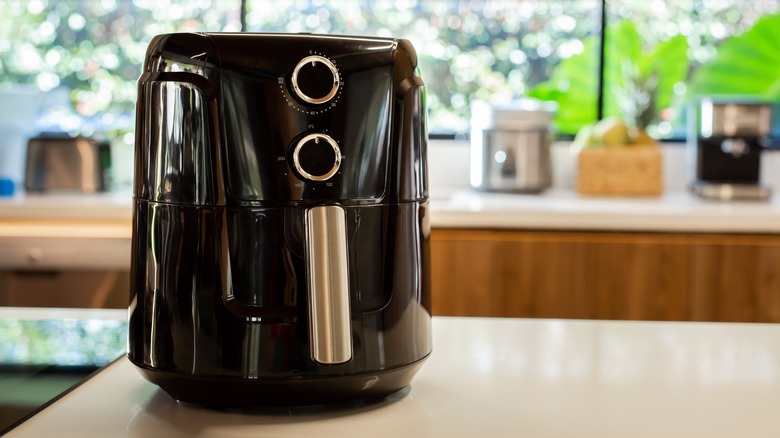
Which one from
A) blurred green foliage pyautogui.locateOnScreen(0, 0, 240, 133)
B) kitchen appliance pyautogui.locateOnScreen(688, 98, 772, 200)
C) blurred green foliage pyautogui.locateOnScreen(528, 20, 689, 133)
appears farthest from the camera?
blurred green foliage pyautogui.locateOnScreen(0, 0, 240, 133)

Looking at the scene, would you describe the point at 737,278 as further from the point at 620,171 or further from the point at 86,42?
the point at 86,42

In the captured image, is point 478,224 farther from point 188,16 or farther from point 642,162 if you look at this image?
point 188,16

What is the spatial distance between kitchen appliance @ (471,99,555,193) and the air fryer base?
6.55ft

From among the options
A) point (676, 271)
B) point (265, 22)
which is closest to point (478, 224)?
point (676, 271)

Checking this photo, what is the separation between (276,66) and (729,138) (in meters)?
2.19

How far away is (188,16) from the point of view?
3053mm

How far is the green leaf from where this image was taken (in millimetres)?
2924

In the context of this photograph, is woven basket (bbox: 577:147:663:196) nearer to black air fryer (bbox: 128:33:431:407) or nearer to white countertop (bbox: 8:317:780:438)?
white countertop (bbox: 8:317:780:438)

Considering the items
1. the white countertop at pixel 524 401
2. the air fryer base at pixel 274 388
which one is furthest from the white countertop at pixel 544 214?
the air fryer base at pixel 274 388

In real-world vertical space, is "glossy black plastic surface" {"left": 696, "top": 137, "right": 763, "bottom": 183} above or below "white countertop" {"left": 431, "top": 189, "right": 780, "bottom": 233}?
above

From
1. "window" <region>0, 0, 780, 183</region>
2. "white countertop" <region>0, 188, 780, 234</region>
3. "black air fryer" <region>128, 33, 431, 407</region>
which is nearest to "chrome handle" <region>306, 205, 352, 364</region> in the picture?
"black air fryer" <region>128, 33, 431, 407</region>

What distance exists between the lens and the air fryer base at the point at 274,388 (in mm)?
543

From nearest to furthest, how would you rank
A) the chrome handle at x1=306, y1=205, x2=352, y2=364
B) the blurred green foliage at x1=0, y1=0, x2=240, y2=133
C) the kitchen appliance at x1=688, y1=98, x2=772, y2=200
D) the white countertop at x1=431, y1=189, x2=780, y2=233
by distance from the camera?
the chrome handle at x1=306, y1=205, x2=352, y2=364 < the white countertop at x1=431, y1=189, x2=780, y2=233 < the kitchen appliance at x1=688, y1=98, x2=772, y2=200 < the blurred green foliage at x1=0, y1=0, x2=240, y2=133

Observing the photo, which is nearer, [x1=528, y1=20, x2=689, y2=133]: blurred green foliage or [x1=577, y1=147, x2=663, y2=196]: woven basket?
[x1=577, y1=147, x2=663, y2=196]: woven basket
